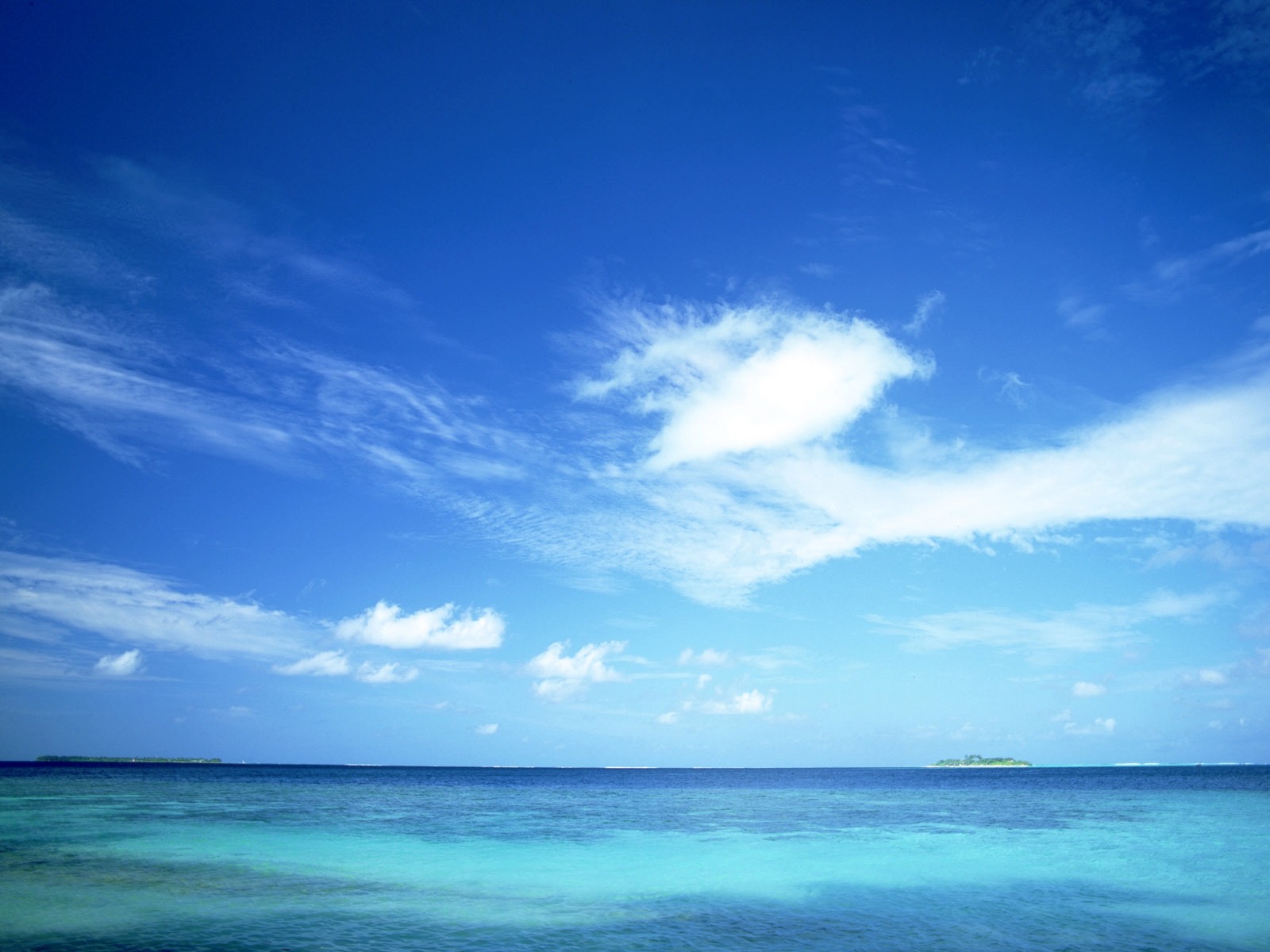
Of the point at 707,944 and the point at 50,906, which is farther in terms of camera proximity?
the point at 50,906

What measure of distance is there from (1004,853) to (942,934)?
15052mm

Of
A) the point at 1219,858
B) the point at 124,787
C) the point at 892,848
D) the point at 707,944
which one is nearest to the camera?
the point at 707,944

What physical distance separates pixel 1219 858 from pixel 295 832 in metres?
36.8

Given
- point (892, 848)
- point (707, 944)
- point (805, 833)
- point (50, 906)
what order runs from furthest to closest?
point (805, 833) → point (892, 848) → point (50, 906) → point (707, 944)

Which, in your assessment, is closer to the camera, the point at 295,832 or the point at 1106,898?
the point at 1106,898

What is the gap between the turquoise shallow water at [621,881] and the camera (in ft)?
51.7

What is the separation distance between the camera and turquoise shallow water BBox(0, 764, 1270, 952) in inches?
620

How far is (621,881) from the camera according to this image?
2216cm

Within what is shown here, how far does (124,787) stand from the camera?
70062 millimetres

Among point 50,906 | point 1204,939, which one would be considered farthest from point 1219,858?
point 50,906

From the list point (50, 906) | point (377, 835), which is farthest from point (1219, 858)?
point (50, 906)

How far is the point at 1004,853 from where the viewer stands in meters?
28.5

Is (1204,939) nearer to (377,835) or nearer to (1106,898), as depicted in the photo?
(1106,898)

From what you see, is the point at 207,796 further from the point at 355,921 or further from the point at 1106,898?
the point at 1106,898
